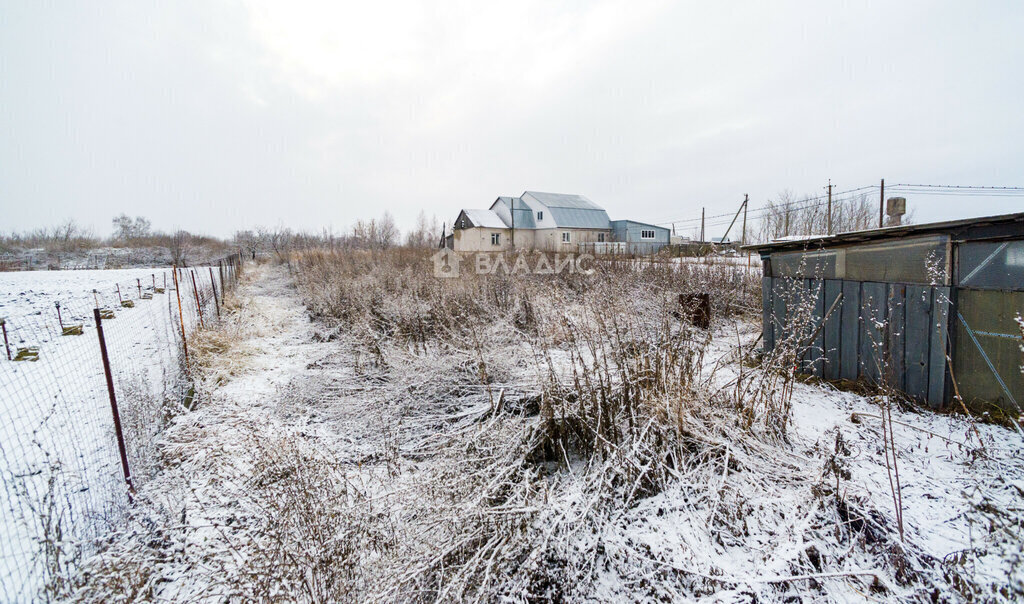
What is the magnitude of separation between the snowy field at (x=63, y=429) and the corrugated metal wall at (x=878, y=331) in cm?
532

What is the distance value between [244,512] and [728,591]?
301cm

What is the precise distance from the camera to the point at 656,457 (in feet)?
8.68

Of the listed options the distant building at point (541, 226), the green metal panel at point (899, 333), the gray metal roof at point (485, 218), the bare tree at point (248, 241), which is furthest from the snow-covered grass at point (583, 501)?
the bare tree at point (248, 241)

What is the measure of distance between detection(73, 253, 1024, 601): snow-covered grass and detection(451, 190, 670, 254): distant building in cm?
3183

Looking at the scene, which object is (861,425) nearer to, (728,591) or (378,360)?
(728,591)

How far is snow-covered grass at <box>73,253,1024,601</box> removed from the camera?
6.35ft

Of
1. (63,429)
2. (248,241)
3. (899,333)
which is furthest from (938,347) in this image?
(248,241)

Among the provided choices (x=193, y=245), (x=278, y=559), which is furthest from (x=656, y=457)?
(x=193, y=245)

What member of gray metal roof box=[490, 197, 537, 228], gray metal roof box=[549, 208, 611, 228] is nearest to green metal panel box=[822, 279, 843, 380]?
gray metal roof box=[549, 208, 611, 228]

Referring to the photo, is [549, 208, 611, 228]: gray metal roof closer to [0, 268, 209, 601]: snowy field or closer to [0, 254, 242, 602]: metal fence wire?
[0, 254, 242, 602]: metal fence wire

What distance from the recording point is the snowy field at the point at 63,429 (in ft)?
7.59

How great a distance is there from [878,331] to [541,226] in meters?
33.8

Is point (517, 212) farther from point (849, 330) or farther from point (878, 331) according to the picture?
point (878, 331)

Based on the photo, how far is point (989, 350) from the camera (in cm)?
320
